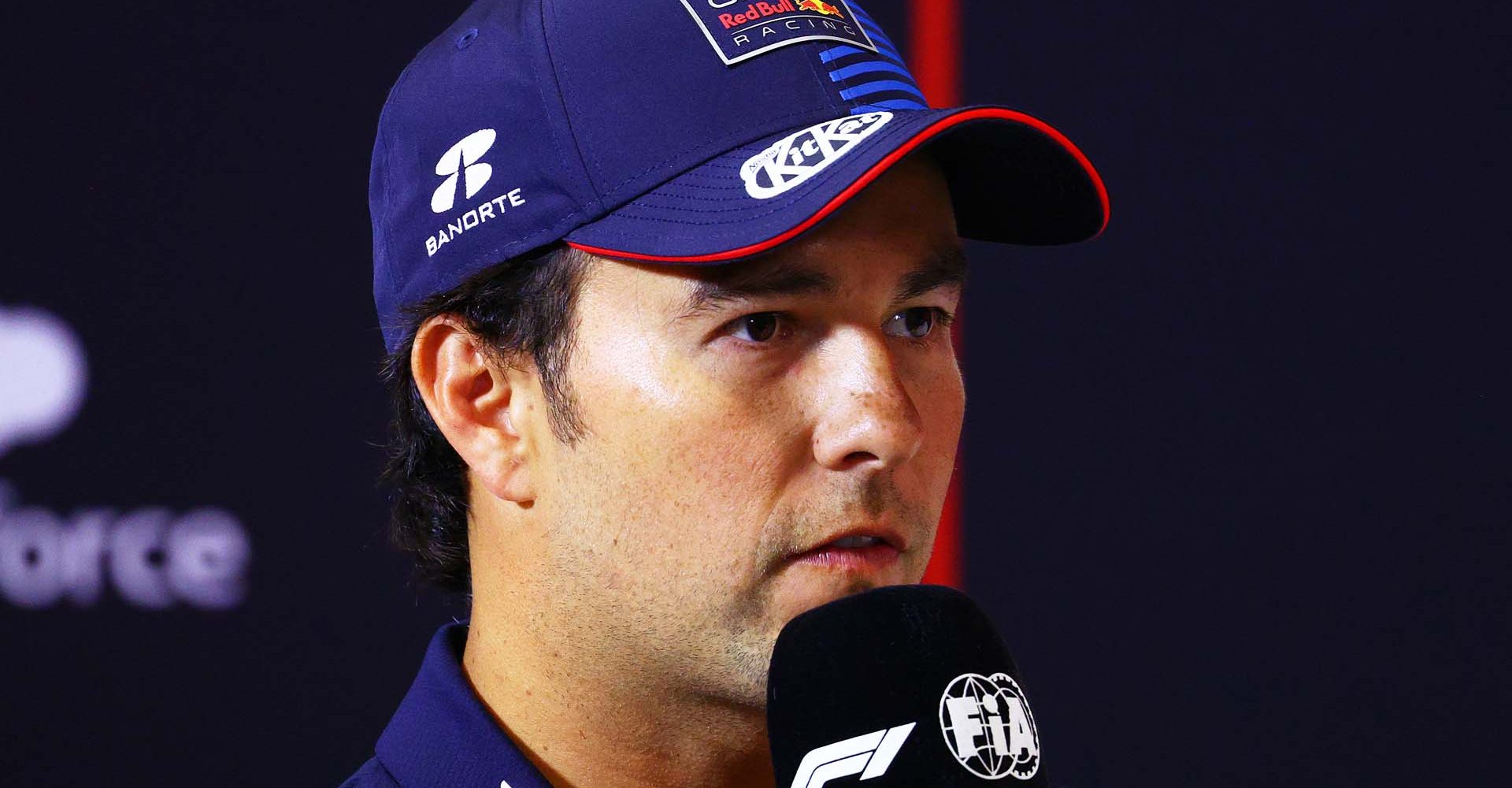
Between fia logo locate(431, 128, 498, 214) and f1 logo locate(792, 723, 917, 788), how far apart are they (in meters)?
0.43

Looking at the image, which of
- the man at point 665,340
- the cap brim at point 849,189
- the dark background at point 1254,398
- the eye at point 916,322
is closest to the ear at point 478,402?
the man at point 665,340

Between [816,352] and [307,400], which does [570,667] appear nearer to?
[816,352]

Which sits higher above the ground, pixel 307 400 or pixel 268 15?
pixel 268 15

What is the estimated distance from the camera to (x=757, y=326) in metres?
0.90

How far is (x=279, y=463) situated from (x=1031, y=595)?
2.67 feet

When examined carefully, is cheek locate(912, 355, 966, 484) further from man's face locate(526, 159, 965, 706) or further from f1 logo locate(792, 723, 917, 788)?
f1 logo locate(792, 723, 917, 788)

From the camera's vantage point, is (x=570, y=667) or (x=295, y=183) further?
(x=295, y=183)

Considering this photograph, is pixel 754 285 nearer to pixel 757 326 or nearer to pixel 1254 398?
pixel 757 326

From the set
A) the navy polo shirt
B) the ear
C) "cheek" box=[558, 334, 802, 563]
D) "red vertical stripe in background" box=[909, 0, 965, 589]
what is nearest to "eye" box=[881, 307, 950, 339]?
"cheek" box=[558, 334, 802, 563]

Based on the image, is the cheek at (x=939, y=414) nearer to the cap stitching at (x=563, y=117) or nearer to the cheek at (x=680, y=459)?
the cheek at (x=680, y=459)

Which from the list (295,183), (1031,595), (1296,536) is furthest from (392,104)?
(1296,536)

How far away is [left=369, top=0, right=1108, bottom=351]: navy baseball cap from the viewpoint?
88 centimetres

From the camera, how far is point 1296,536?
172cm

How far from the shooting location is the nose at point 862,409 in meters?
0.87
